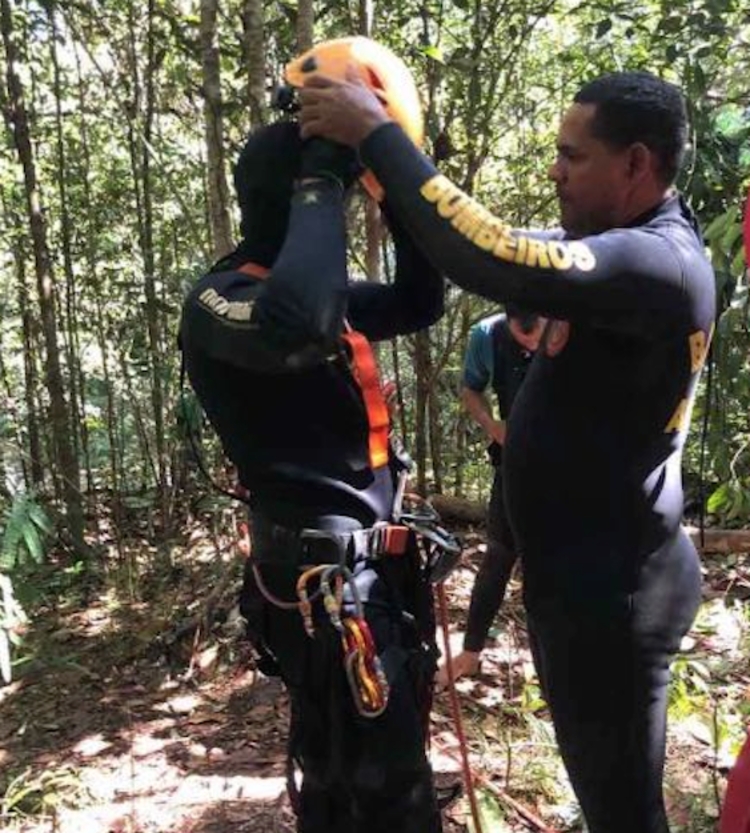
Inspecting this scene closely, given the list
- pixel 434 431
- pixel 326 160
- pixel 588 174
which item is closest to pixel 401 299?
pixel 326 160

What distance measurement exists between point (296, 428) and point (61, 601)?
4.58m

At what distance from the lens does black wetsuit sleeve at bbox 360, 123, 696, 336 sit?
5.23 feet

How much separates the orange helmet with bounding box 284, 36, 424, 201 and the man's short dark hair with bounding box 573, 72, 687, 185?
366mm

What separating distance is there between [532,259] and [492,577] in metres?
2.37

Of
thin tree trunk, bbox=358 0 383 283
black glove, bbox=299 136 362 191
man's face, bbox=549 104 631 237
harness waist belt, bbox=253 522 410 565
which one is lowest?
harness waist belt, bbox=253 522 410 565

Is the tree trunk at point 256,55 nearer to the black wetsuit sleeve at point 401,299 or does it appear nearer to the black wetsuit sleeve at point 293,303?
the black wetsuit sleeve at point 401,299

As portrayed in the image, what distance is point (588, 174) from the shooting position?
73.4 inches

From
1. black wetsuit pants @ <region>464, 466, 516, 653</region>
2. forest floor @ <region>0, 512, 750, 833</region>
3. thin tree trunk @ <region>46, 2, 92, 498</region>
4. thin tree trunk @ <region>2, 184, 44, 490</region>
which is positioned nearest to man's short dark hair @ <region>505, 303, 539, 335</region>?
forest floor @ <region>0, 512, 750, 833</region>

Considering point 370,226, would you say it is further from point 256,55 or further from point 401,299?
point 401,299

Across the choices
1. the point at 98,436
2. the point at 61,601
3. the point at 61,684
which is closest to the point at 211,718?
the point at 61,684

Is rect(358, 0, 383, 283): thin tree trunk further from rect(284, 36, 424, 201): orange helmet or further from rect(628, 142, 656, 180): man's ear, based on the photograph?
rect(628, 142, 656, 180): man's ear

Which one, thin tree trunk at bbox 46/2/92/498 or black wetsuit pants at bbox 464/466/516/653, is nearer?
black wetsuit pants at bbox 464/466/516/653

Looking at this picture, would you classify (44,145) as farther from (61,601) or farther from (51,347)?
(61,601)

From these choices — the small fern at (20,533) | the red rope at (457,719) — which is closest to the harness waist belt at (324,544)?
the red rope at (457,719)
